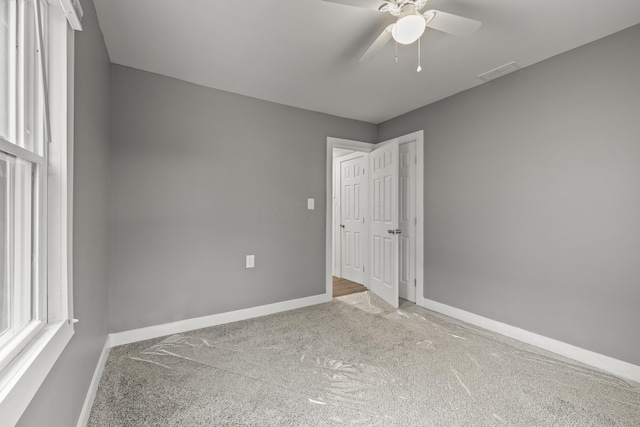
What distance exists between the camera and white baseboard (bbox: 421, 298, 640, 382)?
1.94 m

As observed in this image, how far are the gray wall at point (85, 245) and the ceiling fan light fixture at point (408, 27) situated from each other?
5.26 ft

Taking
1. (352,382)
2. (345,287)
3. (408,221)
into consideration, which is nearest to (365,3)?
(352,382)

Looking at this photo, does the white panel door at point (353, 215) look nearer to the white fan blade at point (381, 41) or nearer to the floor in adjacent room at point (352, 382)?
the floor in adjacent room at point (352, 382)

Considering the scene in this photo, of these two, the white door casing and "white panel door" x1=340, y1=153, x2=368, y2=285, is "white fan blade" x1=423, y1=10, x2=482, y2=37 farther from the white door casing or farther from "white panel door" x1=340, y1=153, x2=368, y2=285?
the white door casing

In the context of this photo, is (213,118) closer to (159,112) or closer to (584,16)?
(159,112)

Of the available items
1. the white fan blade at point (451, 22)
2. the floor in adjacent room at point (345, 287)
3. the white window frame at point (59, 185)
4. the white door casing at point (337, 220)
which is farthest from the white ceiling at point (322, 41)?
the floor in adjacent room at point (345, 287)

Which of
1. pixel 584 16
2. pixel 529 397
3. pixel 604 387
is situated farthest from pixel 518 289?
pixel 584 16

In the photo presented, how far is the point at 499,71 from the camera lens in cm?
247

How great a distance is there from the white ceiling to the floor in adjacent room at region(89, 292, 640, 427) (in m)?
2.33

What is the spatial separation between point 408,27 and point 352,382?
7.08 feet

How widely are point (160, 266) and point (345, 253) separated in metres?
2.94

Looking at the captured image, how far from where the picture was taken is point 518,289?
8.21 ft

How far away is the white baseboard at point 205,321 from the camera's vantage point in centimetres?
239

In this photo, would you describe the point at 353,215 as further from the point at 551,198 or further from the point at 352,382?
the point at 352,382
